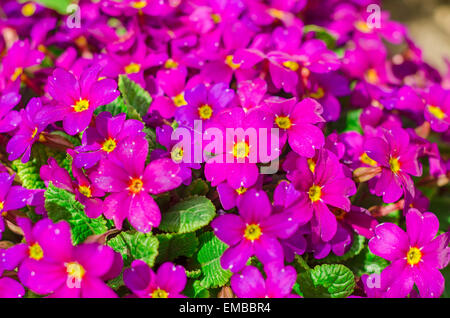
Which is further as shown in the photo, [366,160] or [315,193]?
[366,160]

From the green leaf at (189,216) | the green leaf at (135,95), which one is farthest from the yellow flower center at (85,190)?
the green leaf at (135,95)

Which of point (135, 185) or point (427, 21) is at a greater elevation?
point (135, 185)

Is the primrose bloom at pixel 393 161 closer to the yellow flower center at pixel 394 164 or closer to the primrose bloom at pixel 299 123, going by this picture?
the yellow flower center at pixel 394 164

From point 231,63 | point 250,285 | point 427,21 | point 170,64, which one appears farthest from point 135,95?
point 427,21

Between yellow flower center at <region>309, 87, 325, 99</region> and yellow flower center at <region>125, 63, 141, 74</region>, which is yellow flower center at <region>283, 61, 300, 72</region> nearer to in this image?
yellow flower center at <region>309, 87, 325, 99</region>

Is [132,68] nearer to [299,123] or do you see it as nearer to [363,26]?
[299,123]
